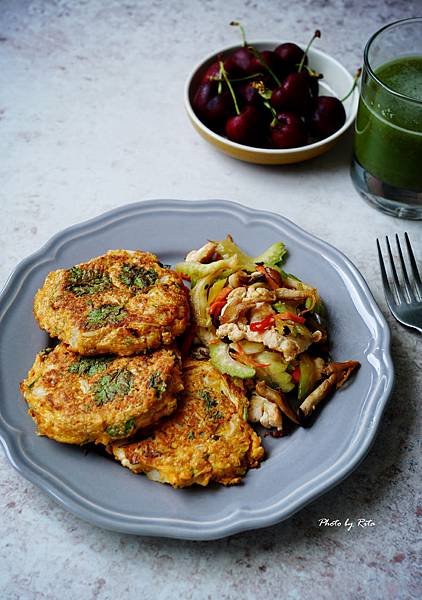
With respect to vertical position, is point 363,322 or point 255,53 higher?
point 255,53

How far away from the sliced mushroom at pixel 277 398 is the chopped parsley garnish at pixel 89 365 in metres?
0.64

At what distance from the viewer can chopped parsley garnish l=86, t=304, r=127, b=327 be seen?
9.23ft

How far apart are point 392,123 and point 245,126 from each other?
835 millimetres

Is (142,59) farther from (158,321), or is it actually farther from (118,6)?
(158,321)

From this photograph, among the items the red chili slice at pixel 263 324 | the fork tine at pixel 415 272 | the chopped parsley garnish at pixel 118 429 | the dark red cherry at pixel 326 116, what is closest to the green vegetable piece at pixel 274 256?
the red chili slice at pixel 263 324

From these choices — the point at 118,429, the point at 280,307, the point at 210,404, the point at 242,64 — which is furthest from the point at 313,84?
the point at 118,429

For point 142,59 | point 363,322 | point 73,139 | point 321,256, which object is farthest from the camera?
point 142,59

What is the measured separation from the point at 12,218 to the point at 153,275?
116 centimetres

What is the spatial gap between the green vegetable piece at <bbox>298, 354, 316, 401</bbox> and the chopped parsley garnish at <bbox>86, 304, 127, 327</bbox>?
0.79 meters

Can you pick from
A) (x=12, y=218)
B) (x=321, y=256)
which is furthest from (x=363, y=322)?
(x=12, y=218)

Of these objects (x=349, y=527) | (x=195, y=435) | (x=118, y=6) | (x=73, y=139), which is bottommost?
(x=349, y=527)

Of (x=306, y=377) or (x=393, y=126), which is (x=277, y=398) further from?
(x=393, y=126)

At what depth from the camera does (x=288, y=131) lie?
375 cm

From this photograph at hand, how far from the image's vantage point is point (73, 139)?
13.6ft
